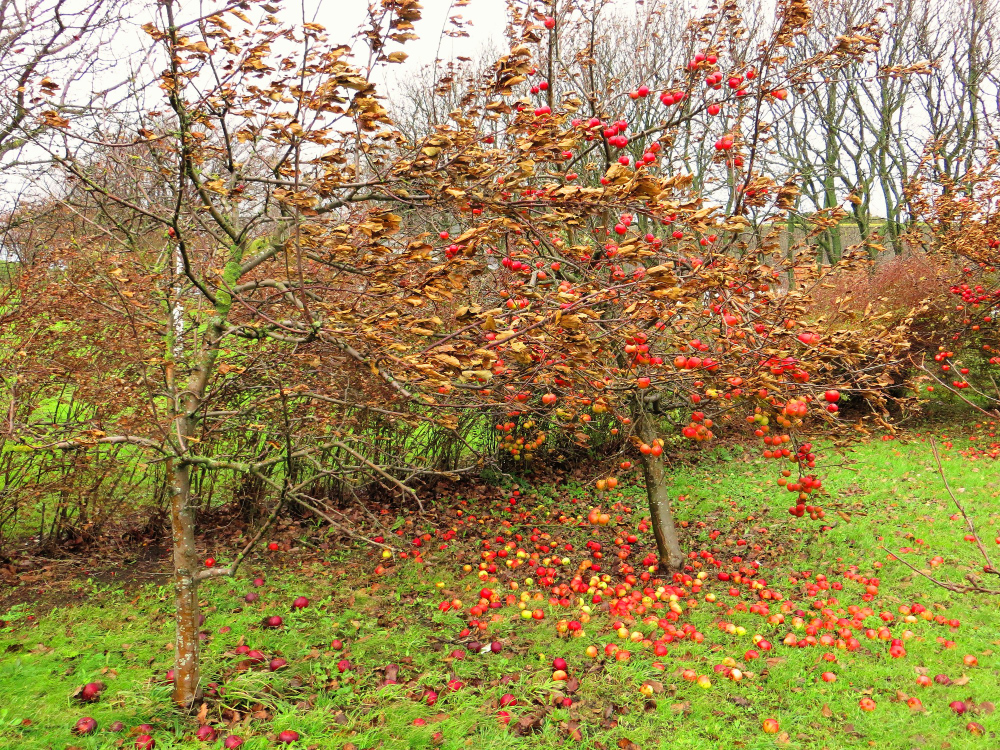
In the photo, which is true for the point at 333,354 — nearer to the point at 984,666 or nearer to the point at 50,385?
the point at 50,385

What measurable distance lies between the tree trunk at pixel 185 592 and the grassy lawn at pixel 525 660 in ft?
0.51

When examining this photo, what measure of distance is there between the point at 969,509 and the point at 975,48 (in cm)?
1529

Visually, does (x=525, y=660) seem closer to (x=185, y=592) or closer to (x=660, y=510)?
(x=660, y=510)

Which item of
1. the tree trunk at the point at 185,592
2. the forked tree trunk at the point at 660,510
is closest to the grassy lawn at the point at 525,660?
the tree trunk at the point at 185,592

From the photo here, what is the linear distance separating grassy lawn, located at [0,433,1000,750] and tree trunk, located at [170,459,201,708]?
6.1 inches

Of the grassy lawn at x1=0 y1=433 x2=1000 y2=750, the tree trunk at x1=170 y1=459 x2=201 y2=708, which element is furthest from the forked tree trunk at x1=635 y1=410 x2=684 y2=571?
the tree trunk at x1=170 y1=459 x2=201 y2=708

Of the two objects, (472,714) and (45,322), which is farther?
(45,322)

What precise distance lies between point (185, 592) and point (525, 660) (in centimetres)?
208

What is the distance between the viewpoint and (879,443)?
9.15 metres

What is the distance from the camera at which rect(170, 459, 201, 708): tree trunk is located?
9.25 feet

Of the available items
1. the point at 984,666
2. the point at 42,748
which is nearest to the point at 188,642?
the point at 42,748

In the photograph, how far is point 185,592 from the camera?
2.83 m

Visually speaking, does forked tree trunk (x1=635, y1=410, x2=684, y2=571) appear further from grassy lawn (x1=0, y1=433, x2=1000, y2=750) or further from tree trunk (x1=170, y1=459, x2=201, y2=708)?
tree trunk (x1=170, y1=459, x2=201, y2=708)

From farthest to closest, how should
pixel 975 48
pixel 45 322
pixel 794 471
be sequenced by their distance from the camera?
1. pixel 975 48
2. pixel 794 471
3. pixel 45 322
